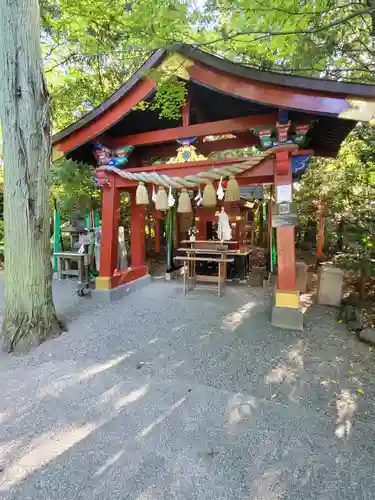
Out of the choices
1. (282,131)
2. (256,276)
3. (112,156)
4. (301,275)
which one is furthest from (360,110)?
(256,276)

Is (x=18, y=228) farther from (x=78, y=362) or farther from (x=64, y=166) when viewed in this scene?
(x=64, y=166)

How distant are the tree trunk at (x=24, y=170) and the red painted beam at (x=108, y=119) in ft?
4.50

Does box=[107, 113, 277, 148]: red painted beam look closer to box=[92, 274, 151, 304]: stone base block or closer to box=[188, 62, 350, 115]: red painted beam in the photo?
box=[188, 62, 350, 115]: red painted beam

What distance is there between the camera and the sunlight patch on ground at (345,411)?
6.41ft

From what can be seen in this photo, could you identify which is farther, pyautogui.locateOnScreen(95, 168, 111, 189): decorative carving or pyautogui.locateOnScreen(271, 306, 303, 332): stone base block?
pyautogui.locateOnScreen(95, 168, 111, 189): decorative carving

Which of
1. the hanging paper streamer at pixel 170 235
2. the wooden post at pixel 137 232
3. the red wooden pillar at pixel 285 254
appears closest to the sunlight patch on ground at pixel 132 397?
the red wooden pillar at pixel 285 254

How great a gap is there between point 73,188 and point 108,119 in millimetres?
2938

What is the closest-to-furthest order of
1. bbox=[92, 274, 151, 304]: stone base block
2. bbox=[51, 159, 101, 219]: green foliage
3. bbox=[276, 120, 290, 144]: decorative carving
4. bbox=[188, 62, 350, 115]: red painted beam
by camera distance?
bbox=[188, 62, 350, 115]: red painted beam
bbox=[276, 120, 290, 144]: decorative carving
bbox=[92, 274, 151, 304]: stone base block
bbox=[51, 159, 101, 219]: green foliage

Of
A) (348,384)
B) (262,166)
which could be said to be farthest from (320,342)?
(262,166)

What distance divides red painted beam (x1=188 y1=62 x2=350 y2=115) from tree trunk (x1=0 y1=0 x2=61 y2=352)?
215 cm

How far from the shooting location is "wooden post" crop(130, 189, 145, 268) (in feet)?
20.6

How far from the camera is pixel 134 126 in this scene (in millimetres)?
5477

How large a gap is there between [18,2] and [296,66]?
12.0 ft

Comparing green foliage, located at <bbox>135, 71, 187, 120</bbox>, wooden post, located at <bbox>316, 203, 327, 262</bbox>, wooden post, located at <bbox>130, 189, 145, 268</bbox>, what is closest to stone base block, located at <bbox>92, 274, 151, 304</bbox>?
wooden post, located at <bbox>130, 189, 145, 268</bbox>
